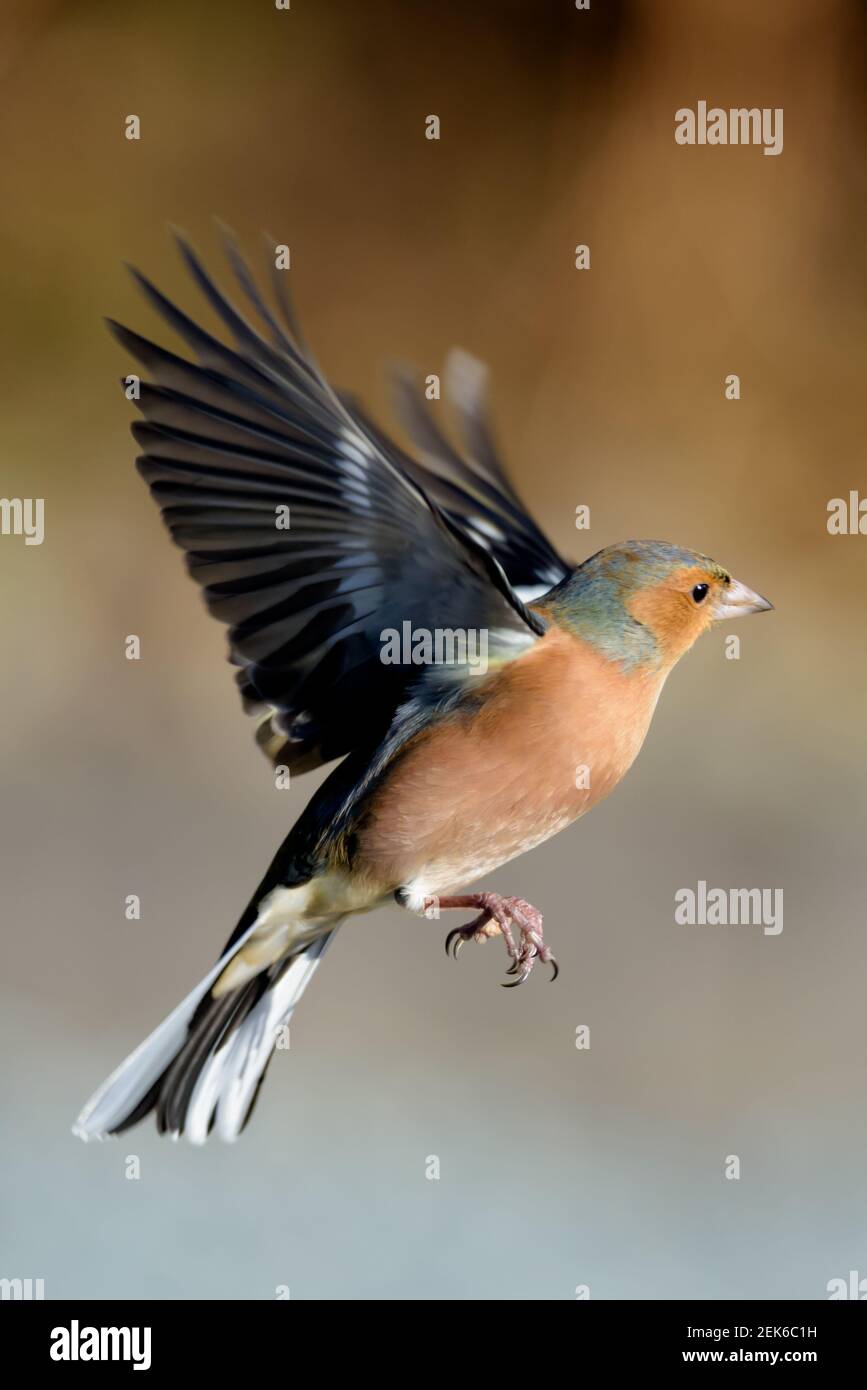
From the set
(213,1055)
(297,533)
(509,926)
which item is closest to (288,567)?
(297,533)

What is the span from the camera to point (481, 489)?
2049 mm

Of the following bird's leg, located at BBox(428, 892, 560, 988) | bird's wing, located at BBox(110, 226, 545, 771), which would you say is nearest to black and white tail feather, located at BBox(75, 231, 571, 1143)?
bird's wing, located at BBox(110, 226, 545, 771)

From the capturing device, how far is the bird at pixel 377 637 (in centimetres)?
147

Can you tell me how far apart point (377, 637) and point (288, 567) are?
0.13 meters

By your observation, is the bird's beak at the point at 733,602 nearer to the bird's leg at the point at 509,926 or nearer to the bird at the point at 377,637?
the bird at the point at 377,637

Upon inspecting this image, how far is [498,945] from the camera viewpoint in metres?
3.36

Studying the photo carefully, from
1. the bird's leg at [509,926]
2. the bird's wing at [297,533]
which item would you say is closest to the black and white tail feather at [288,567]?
the bird's wing at [297,533]

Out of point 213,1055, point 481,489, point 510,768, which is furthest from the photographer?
point 481,489

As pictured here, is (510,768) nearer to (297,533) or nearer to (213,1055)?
(297,533)

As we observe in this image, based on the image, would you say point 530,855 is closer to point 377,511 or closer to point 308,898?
point 308,898

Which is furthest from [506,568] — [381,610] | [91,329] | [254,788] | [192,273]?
[91,329]

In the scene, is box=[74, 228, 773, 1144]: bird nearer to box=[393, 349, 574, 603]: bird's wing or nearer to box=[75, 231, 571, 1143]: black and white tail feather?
box=[75, 231, 571, 1143]: black and white tail feather

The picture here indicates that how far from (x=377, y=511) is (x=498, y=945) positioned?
78.8 inches

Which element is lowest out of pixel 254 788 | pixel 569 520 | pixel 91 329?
pixel 254 788
